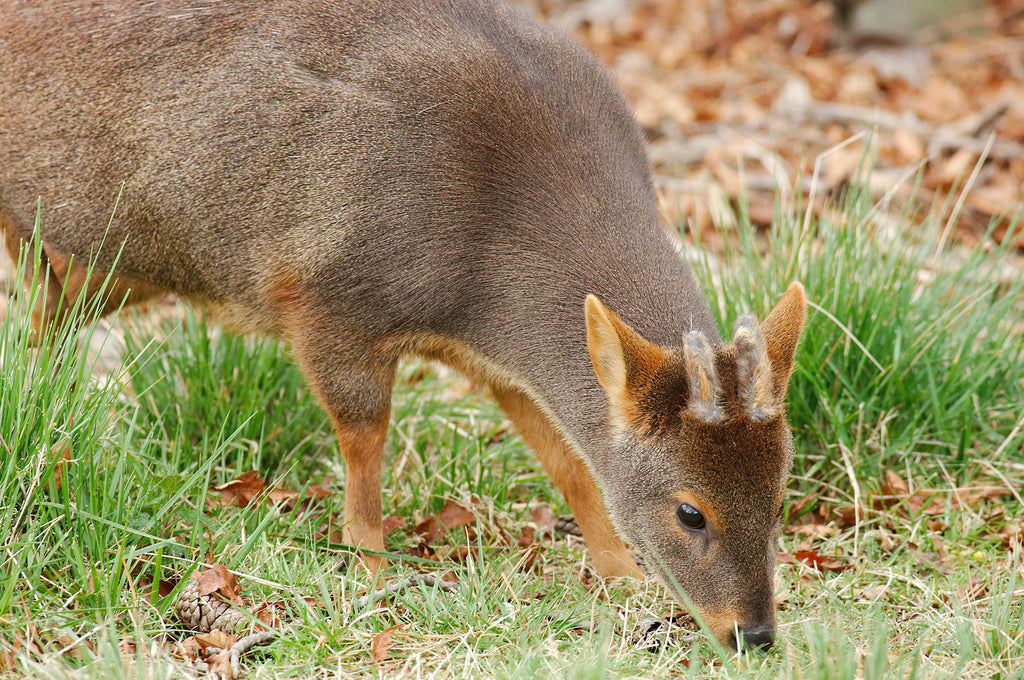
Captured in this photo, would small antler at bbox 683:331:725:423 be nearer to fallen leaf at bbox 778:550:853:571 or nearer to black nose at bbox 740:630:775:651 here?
black nose at bbox 740:630:775:651

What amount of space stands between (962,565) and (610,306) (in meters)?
1.79

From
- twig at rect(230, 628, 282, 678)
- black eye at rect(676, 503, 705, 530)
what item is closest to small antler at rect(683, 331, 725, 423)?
black eye at rect(676, 503, 705, 530)

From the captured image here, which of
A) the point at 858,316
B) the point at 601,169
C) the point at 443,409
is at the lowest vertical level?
the point at 443,409

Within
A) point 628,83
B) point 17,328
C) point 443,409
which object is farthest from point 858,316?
point 628,83

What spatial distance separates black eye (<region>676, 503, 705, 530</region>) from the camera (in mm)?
3777

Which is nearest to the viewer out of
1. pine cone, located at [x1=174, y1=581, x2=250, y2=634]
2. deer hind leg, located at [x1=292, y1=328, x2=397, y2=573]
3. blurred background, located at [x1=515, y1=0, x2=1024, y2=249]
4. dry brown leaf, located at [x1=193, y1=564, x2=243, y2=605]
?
pine cone, located at [x1=174, y1=581, x2=250, y2=634]

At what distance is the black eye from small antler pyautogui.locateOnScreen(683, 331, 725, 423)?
345 millimetres

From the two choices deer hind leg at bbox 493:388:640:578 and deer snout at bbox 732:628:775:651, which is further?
deer hind leg at bbox 493:388:640:578

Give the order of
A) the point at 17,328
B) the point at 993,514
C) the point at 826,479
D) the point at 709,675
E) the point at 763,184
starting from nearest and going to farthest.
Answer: the point at 709,675
the point at 17,328
the point at 993,514
the point at 826,479
the point at 763,184

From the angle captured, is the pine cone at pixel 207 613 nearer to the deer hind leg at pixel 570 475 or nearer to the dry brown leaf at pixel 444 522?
the dry brown leaf at pixel 444 522

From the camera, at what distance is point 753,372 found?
3520 mm

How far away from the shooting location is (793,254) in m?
5.30

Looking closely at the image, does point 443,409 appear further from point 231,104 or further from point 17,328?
point 17,328

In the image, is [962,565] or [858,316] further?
[858,316]
